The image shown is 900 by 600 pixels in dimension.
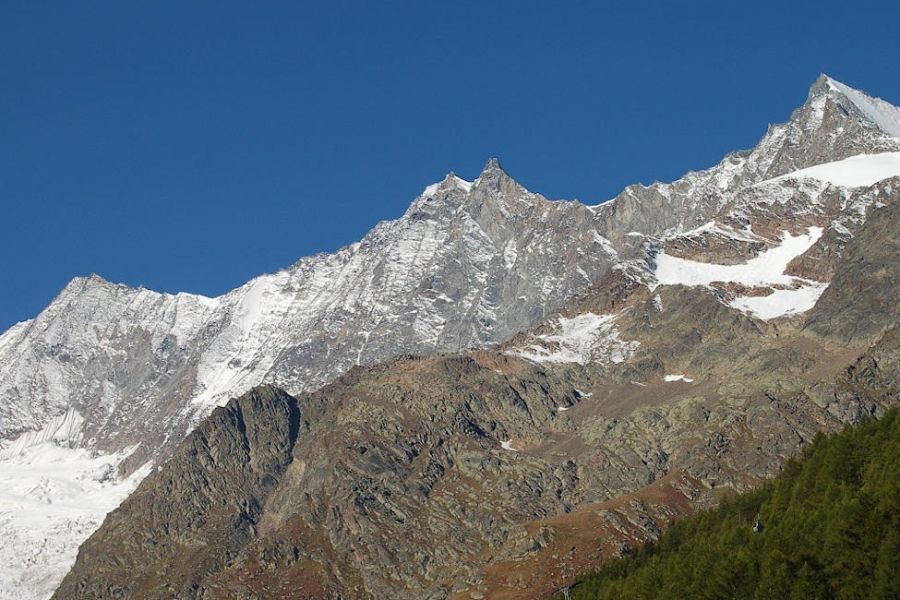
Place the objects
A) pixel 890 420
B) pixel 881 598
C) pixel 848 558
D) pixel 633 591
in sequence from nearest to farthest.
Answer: pixel 881 598 → pixel 848 558 → pixel 633 591 → pixel 890 420

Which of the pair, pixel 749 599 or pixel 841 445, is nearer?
pixel 749 599

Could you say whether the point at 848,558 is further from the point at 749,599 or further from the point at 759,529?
the point at 759,529

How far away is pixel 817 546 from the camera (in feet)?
514

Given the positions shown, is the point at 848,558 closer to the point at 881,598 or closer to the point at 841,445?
the point at 881,598

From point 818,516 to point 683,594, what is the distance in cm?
1912

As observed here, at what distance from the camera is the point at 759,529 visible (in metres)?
190

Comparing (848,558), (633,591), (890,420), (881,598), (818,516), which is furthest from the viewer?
(890,420)

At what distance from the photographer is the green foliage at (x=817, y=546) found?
488 ft

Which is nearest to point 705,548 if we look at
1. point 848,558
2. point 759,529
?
point 759,529

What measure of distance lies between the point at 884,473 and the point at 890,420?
34095 mm

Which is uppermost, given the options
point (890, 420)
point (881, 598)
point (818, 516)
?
point (890, 420)

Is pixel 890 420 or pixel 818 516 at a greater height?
pixel 890 420

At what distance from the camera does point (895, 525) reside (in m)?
149

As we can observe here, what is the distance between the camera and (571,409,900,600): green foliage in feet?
488
